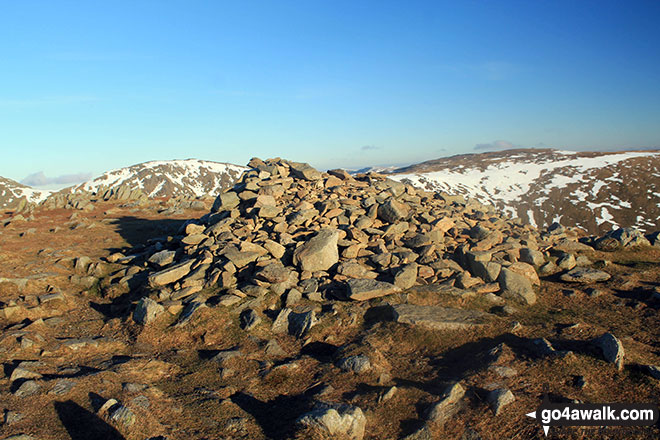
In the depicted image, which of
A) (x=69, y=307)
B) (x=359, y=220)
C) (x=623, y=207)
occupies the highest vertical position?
(x=359, y=220)

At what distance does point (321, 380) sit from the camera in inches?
332

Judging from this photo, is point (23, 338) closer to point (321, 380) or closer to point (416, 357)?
point (321, 380)

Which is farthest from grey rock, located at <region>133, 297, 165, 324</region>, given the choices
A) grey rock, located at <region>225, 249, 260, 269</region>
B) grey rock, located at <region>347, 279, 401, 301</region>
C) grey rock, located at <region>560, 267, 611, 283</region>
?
grey rock, located at <region>560, 267, 611, 283</region>

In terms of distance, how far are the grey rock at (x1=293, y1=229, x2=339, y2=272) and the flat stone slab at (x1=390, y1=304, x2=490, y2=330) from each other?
114 inches

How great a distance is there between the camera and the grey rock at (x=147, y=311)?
11.2 m

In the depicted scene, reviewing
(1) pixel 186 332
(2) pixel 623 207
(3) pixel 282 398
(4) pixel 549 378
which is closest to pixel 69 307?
(1) pixel 186 332

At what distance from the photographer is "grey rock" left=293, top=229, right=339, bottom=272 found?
1289cm

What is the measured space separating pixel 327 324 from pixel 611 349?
6217mm

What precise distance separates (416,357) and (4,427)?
7.70 metres

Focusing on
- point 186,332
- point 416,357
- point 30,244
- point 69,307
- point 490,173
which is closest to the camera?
point 416,357

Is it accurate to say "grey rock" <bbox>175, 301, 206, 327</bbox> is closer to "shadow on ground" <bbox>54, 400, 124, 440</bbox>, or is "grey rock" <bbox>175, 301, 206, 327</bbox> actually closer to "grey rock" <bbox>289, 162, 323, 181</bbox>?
"shadow on ground" <bbox>54, 400, 124, 440</bbox>

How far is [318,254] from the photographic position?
1291cm

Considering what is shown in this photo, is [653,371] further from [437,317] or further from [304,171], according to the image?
[304,171]

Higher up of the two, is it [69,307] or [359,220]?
[359,220]
